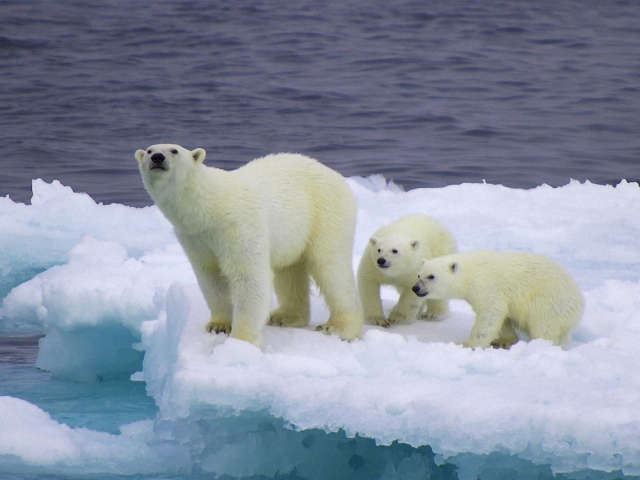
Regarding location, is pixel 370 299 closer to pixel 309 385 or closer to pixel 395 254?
pixel 395 254

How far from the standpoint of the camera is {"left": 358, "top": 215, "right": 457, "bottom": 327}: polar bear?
18.8 ft

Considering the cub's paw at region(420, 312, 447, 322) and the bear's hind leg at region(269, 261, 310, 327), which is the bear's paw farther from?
the cub's paw at region(420, 312, 447, 322)

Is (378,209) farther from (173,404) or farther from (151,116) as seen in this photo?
(151,116)

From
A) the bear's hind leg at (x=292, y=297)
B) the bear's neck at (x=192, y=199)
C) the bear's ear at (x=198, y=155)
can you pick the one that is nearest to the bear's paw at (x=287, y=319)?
the bear's hind leg at (x=292, y=297)

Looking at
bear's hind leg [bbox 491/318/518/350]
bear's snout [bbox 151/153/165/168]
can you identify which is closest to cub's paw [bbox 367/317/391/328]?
bear's hind leg [bbox 491/318/518/350]

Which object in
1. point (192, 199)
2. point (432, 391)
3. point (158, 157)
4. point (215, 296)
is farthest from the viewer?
point (215, 296)

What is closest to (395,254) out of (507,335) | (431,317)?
(431,317)

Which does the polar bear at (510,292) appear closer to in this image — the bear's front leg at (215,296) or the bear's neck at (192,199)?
the bear's front leg at (215,296)

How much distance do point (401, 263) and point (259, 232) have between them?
1169 millimetres

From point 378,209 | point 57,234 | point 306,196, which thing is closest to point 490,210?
Result: point 378,209

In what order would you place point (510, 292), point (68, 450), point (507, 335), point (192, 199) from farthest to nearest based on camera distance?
point (507, 335), point (510, 292), point (68, 450), point (192, 199)

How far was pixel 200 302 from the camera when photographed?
19.5 feet

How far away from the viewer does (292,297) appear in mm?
5754

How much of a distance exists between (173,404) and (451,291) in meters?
1.78
